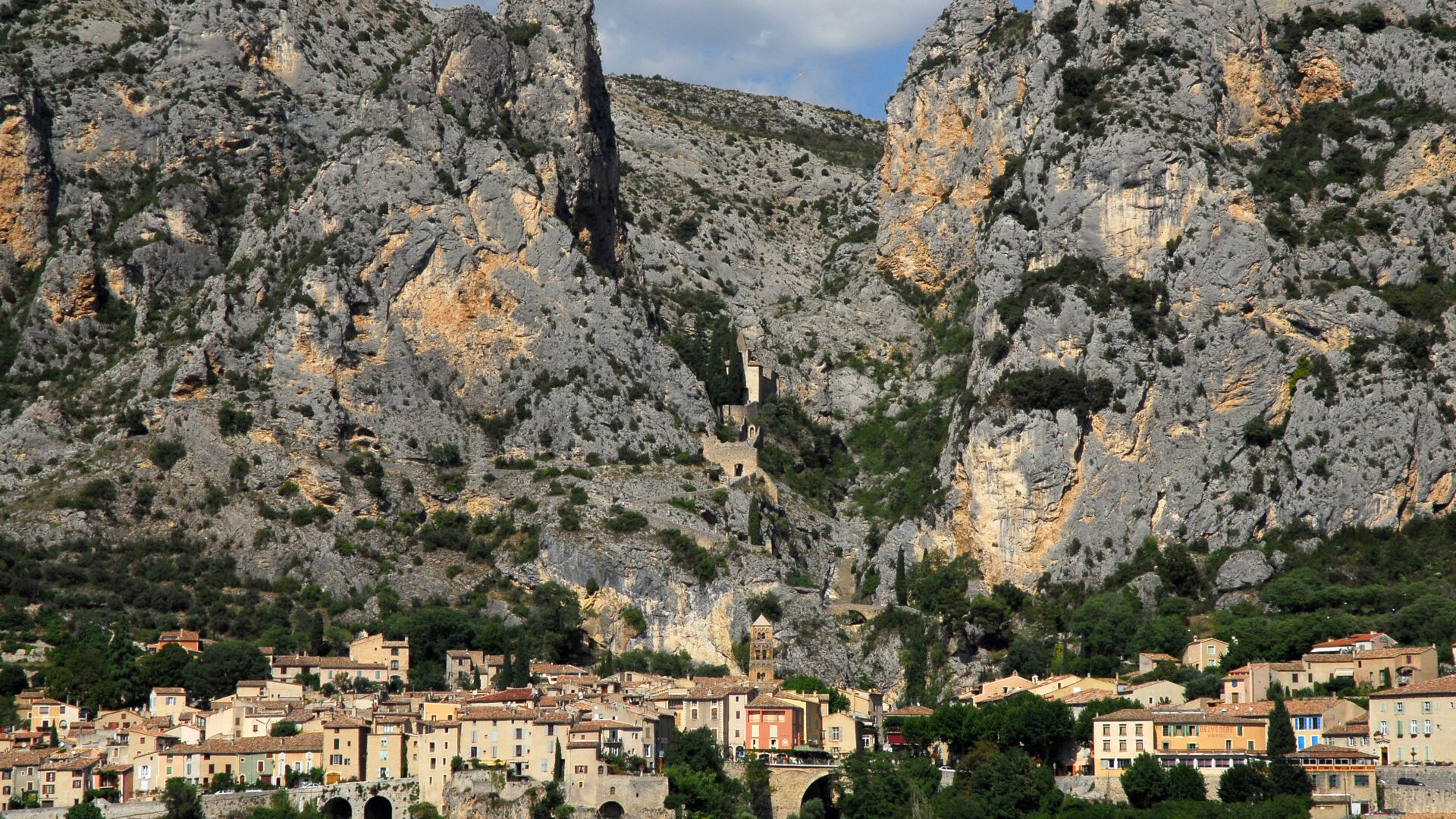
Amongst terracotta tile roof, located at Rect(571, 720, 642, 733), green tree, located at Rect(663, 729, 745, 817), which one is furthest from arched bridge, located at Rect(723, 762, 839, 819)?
terracotta tile roof, located at Rect(571, 720, 642, 733)

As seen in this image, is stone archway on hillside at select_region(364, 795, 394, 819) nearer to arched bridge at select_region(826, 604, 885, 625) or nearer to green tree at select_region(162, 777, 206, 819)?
green tree at select_region(162, 777, 206, 819)

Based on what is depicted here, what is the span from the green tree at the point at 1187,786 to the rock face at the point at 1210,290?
3294cm

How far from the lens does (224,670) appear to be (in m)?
113

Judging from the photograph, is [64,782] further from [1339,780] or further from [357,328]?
[1339,780]

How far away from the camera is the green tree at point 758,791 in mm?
101875

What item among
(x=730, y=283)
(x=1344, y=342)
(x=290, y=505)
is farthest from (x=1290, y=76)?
(x=290, y=505)

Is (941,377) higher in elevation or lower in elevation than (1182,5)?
lower

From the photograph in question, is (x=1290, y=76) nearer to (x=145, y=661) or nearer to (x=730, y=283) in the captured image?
(x=730, y=283)

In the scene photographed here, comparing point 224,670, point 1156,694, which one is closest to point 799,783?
point 1156,694

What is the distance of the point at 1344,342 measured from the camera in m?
133

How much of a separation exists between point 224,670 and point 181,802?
16.0 meters

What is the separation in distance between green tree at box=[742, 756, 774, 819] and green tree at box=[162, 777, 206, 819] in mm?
24510

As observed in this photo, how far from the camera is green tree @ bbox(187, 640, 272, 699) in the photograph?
112 metres

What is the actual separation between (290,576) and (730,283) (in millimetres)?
56429
